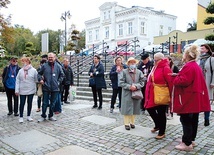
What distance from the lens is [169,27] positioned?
1623 inches

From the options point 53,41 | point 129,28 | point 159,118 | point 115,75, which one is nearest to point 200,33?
point 129,28

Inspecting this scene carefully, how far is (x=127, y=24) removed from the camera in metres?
37.9

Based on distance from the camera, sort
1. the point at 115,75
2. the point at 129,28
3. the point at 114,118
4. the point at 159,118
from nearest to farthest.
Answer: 1. the point at 159,118
2. the point at 114,118
3. the point at 115,75
4. the point at 129,28

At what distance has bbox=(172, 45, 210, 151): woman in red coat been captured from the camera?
12.5 feet

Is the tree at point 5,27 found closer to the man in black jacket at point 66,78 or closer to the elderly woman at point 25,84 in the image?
the man in black jacket at point 66,78

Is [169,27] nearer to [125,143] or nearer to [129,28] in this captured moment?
[129,28]

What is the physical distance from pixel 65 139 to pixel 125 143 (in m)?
1.20

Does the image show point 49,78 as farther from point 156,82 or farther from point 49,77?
point 156,82

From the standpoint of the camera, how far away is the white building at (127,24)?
36812mm

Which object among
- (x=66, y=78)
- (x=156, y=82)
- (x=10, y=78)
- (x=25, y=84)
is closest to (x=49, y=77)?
(x=25, y=84)

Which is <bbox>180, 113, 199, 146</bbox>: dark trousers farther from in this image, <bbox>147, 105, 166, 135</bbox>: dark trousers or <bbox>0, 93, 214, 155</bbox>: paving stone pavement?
<bbox>147, 105, 166, 135</bbox>: dark trousers

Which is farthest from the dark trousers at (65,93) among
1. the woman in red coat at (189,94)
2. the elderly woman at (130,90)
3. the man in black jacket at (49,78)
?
the woman in red coat at (189,94)

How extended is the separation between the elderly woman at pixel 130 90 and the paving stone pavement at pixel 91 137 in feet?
1.14

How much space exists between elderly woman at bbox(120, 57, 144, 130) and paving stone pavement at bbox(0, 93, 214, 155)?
35 centimetres
